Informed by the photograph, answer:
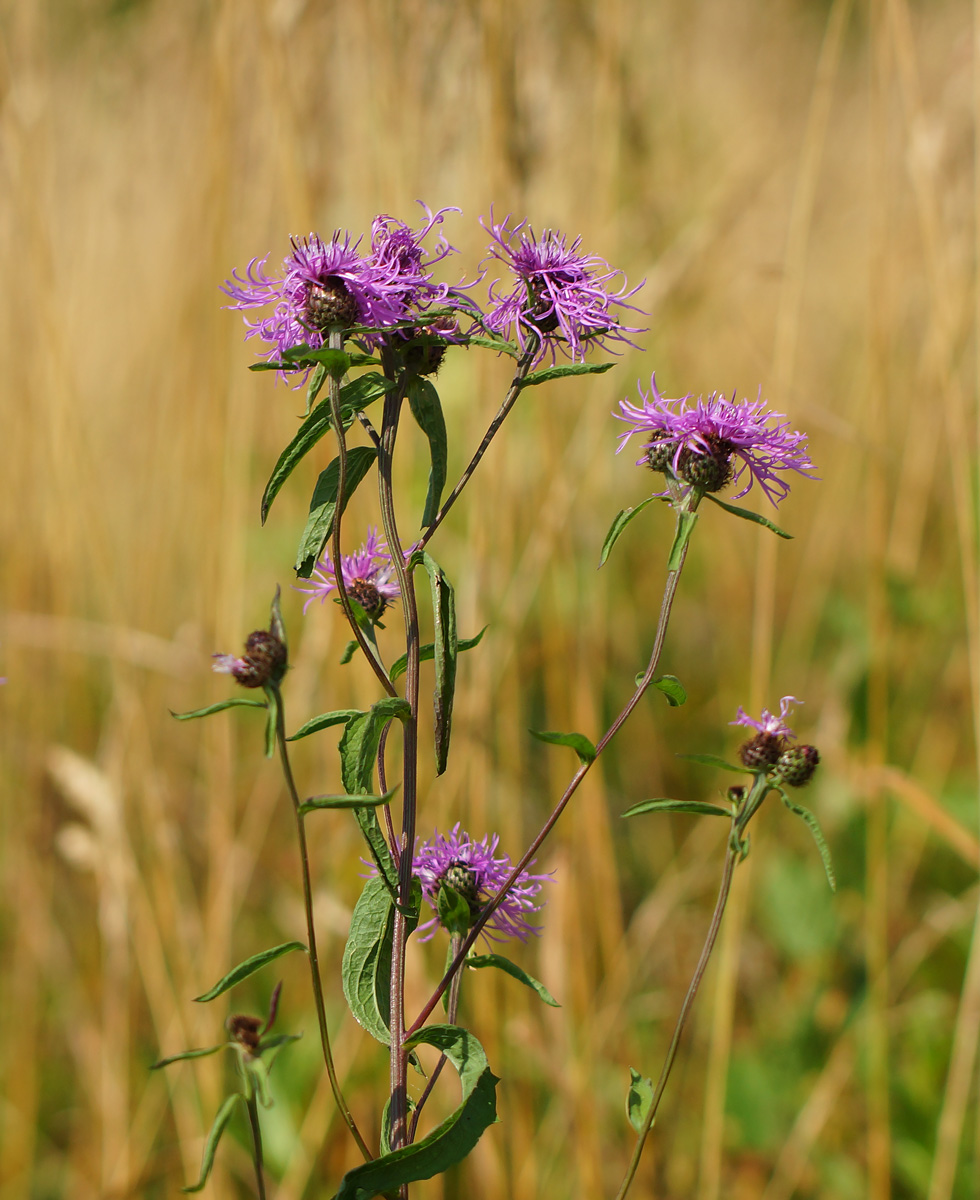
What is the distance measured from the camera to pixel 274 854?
91.5 inches

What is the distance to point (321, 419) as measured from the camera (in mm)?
650

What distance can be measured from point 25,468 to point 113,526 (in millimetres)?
716

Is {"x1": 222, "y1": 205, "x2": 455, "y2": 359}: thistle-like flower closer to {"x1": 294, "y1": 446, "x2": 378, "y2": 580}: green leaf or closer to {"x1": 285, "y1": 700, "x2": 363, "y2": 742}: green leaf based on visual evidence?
{"x1": 294, "y1": 446, "x2": 378, "y2": 580}: green leaf

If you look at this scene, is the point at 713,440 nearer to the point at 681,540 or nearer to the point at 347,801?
the point at 681,540

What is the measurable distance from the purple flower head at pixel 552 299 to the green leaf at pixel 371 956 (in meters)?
0.38

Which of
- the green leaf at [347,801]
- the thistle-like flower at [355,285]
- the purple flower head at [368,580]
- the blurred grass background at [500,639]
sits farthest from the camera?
the blurred grass background at [500,639]

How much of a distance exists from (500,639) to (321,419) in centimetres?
97

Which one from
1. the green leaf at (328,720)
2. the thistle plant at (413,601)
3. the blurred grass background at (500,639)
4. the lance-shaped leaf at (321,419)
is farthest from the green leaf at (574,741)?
the blurred grass background at (500,639)

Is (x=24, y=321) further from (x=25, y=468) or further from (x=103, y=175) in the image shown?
(x=103, y=175)

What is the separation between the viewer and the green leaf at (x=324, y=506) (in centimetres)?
65

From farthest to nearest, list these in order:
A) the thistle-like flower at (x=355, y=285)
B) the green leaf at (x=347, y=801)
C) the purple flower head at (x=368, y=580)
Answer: the purple flower head at (x=368, y=580)
the thistle-like flower at (x=355, y=285)
the green leaf at (x=347, y=801)

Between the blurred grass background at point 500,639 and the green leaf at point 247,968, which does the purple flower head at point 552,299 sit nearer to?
the green leaf at point 247,968

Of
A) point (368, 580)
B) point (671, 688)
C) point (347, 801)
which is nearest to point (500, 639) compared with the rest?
point (368, 580)

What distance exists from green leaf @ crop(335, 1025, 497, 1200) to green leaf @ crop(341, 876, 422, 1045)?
34 mm
